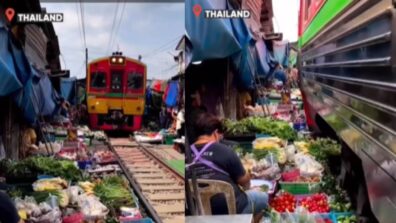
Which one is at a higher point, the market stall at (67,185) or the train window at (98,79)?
the train window at (98,79)

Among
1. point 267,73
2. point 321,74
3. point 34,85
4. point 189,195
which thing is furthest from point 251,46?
point 189,195

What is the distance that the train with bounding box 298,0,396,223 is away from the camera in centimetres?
195

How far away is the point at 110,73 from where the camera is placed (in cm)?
397

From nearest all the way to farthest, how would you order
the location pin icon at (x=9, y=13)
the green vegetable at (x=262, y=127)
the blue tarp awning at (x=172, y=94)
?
the blue tarp awning at (x=172, y=94)
the location pin icon at (x=9, y=13)
the green vegetable at (x=262, y=127)

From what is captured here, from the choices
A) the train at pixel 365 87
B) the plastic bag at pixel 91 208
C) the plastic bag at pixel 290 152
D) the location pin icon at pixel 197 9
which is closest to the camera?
the train at pixel 365 87

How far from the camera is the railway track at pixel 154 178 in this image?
4773mm

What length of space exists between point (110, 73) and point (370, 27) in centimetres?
215

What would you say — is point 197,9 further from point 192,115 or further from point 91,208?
point 91,208

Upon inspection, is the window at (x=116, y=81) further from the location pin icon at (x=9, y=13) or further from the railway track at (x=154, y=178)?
the location pin icon at (x=9, y=13)

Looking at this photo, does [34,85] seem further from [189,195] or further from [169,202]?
[189,195]

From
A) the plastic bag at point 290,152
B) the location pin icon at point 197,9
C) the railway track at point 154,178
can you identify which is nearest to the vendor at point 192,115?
the location pin icon at point 197,9

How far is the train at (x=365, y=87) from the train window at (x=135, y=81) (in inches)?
Result: 50.7

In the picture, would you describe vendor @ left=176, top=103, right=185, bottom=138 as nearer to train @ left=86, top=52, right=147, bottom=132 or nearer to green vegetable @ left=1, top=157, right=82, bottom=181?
train @ left=86, top=52, right=147, bottom=132

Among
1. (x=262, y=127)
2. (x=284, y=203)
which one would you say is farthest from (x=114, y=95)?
(x=262, y=127)
